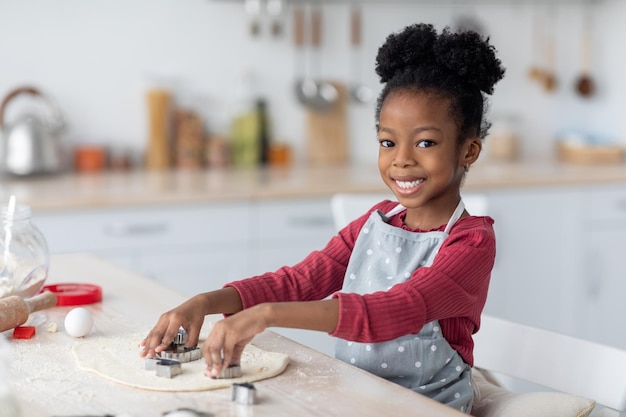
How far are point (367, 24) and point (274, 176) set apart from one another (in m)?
→ 0.81

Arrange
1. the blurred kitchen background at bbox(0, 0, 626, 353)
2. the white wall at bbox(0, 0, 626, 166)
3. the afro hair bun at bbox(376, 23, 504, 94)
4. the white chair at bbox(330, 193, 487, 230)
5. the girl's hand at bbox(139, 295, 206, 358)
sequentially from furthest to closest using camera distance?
the white wall at bbox(0, 0, 626, 166), the blurred kitchen background at bbox(0, 0, 626, 353), the white chair at bbox(330, 193, 487, 230), the afro hair bun at bbox(376, 23, 504, 94), the girl's hand at bbox(139, 295, 206, 358)

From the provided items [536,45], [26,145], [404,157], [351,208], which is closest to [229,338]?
[404,157]

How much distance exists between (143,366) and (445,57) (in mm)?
611

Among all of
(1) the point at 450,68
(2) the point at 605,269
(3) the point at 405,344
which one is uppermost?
(1) the point at 450,68

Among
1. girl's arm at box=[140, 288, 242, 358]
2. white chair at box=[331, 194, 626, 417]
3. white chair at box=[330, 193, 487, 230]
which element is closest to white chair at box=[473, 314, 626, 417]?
white chair at box=[331, 194, 626, 417]

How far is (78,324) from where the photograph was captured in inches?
55.8

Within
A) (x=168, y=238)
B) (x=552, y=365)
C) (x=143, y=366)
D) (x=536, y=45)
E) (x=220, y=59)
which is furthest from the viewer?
(x=536, y=45)

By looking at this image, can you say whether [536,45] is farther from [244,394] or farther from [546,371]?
[244,394]

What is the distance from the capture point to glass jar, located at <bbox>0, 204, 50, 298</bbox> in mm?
1555

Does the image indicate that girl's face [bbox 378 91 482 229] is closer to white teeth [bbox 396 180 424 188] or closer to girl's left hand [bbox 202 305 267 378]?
white teeth [bbox 396 180 424 188]

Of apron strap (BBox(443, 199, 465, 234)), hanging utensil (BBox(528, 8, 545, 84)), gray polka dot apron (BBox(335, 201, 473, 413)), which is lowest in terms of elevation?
gray polka dot apron (BBox(335, 201, 473, 413))

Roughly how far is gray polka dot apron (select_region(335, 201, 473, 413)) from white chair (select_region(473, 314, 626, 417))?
12 centimetres

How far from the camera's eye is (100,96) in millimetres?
3479

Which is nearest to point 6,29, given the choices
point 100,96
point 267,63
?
point 100,96
